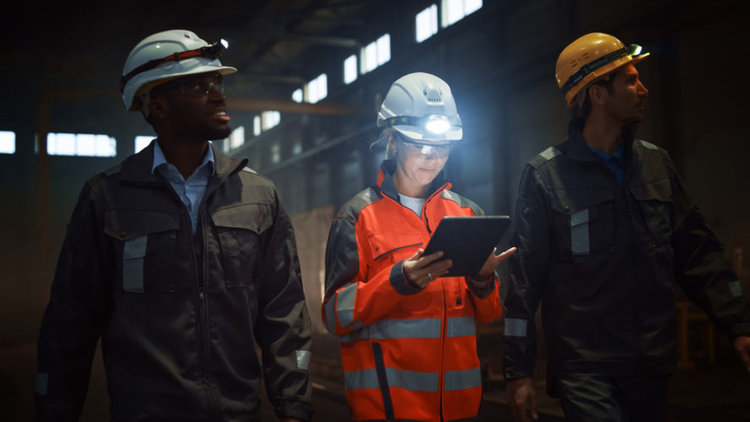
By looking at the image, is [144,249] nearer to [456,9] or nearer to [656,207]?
[656,207]

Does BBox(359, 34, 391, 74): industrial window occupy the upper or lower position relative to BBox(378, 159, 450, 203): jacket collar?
upper

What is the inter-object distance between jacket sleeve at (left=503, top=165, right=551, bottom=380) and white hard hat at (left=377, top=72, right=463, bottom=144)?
1.53 ft

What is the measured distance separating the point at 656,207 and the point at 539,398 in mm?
5103

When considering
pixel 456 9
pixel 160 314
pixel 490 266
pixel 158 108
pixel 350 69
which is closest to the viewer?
pixel 160 314

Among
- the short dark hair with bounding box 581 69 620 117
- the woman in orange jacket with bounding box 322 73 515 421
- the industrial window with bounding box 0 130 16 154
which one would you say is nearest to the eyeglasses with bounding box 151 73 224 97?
the woman in orange jacket with bounding box 322 73 515 421

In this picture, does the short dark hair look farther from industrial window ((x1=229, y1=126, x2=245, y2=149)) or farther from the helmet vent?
industrial window ((x1=229, y1=126, x2=245, y2=149))

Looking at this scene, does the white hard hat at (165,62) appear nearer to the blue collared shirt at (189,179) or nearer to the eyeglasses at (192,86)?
the eyeglasses at (192,86)

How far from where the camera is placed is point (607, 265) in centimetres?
295

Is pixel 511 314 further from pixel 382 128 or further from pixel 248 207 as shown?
pixel 248 207

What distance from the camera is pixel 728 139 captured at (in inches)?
370

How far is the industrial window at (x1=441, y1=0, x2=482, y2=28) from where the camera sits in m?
14.2

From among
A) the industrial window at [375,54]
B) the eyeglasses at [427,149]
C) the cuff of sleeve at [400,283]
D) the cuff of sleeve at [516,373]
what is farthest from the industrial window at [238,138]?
the cuff of sleeve at [400,283]

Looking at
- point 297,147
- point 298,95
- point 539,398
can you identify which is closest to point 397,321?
point 539,398

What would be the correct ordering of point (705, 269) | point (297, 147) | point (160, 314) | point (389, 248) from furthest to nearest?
point (297, 147) → point (705, 269) → point (389, 248) → point (160, 314)
